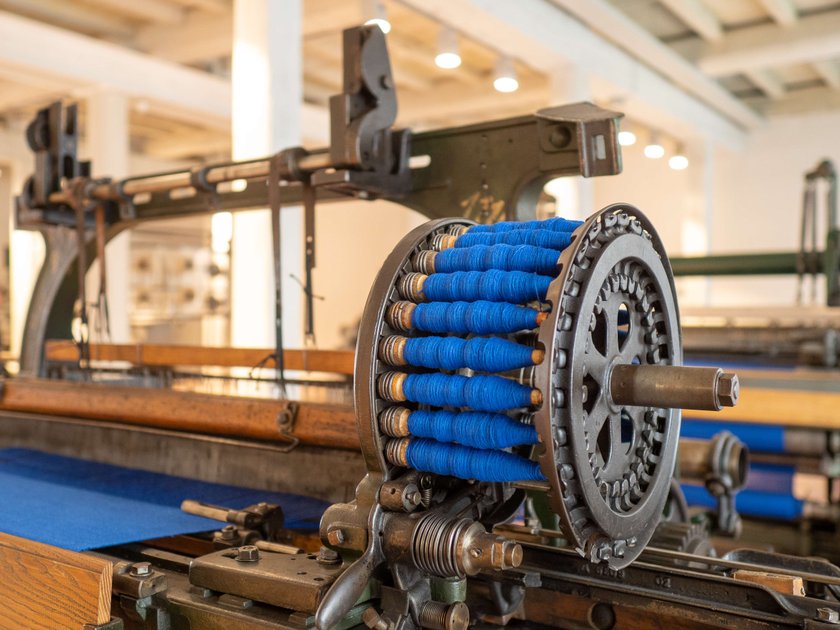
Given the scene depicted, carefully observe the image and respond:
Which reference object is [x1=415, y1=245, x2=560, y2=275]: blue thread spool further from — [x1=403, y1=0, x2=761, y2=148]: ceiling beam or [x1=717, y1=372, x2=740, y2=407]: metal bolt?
[x1=403, y1=0, x2=761, y2=148]: ceiling beam

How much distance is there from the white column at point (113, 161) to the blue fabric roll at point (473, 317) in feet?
18.8

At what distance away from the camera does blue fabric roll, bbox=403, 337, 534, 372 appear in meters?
1.00

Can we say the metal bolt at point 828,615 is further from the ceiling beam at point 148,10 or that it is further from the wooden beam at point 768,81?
the wooden beam at point 768,81

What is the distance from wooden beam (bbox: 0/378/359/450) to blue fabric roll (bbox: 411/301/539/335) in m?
0.41

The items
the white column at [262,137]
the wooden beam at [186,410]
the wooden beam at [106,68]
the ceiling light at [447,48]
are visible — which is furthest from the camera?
the ceiling light at [447,48]

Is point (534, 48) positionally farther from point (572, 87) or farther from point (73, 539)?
point (73, 539)

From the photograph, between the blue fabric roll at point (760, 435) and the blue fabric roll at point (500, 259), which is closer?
the blue fabric roll at point (500, 259)

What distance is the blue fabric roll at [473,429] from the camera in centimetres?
100

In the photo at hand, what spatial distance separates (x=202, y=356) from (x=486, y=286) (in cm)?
161

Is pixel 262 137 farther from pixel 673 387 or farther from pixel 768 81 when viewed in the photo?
pixel 768 81

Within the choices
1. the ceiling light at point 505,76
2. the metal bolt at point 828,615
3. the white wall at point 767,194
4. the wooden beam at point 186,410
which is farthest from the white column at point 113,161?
the white wall at point 767,194

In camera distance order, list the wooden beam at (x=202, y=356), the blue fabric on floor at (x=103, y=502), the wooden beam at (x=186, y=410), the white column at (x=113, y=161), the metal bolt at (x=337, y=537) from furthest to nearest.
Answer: the white column at (x=113, y=161)
the wooden beam at (x=202, y=356)
the wooden beam at (x=186, y=410)
the blue fabric on floor at (x=103, y=502)
the metal bolt at (x=337, y=537)

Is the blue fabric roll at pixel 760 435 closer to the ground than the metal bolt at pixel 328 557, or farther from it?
closer to the ground

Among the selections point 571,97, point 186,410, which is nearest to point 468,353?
point 186,410
